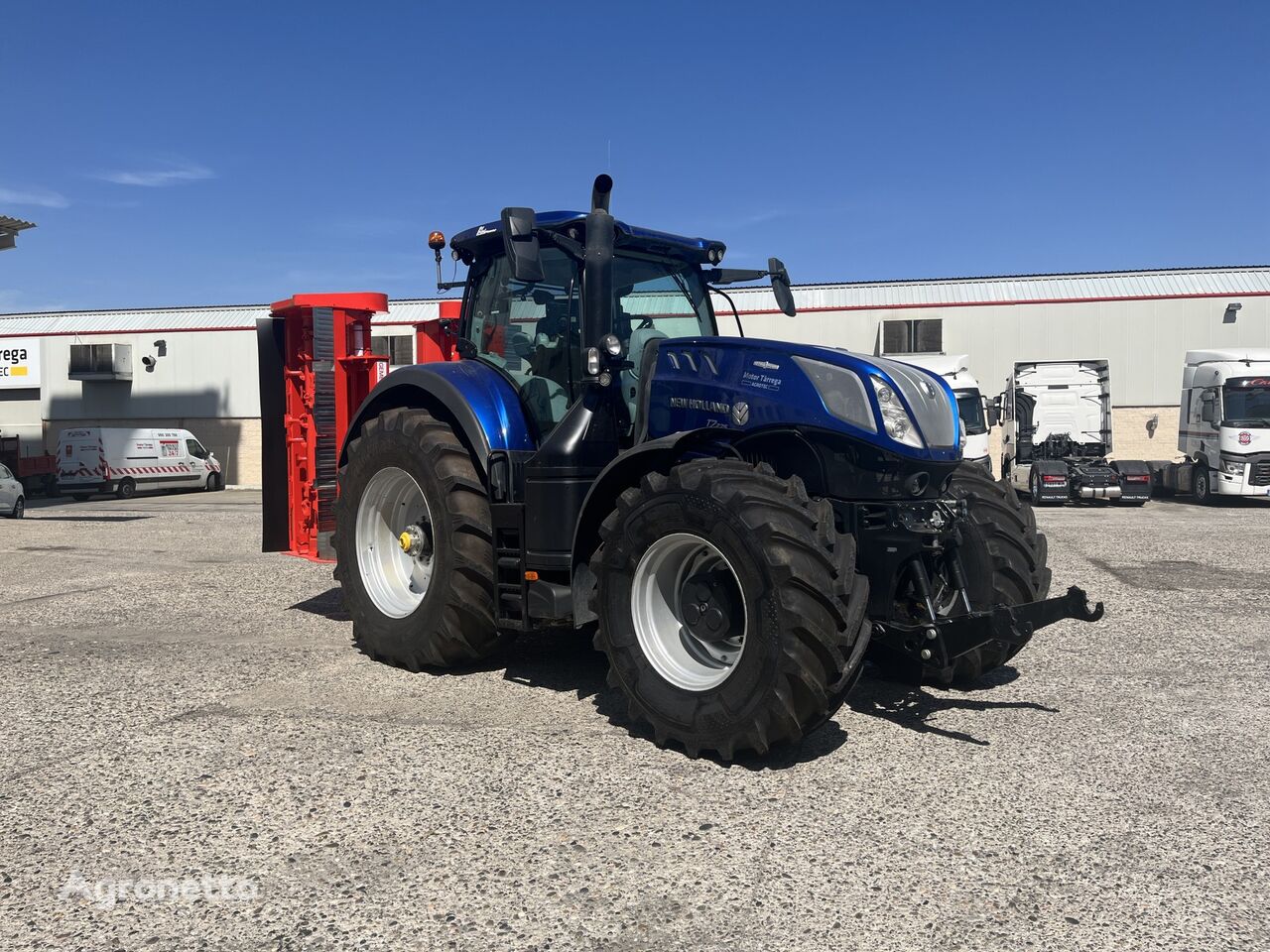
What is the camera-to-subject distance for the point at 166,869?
3531mm

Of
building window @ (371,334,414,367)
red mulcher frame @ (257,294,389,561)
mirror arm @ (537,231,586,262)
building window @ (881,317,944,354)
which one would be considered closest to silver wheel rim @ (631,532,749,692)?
mirror arm @ (537,231,586,262)

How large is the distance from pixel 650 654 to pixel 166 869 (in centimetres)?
220

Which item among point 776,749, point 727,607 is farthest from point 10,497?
point 776,749

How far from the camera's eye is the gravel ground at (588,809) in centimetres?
318

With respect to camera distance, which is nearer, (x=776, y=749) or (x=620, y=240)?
(x=776, y=749)

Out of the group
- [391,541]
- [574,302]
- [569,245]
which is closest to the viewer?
[569,245]

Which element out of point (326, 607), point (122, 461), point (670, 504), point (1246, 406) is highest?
point (1246, 406)

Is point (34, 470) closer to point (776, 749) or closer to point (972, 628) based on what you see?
point (776, 749)

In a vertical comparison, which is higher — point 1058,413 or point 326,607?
point 1058,413

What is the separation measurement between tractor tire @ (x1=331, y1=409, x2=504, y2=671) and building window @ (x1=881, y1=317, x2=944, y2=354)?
24238 mm

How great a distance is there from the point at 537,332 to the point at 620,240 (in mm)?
730

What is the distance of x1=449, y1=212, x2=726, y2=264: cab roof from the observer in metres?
5.93

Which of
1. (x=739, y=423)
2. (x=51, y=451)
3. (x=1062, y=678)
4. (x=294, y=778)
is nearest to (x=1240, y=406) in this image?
(x=1062, y=678)

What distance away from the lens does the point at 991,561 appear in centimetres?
550
